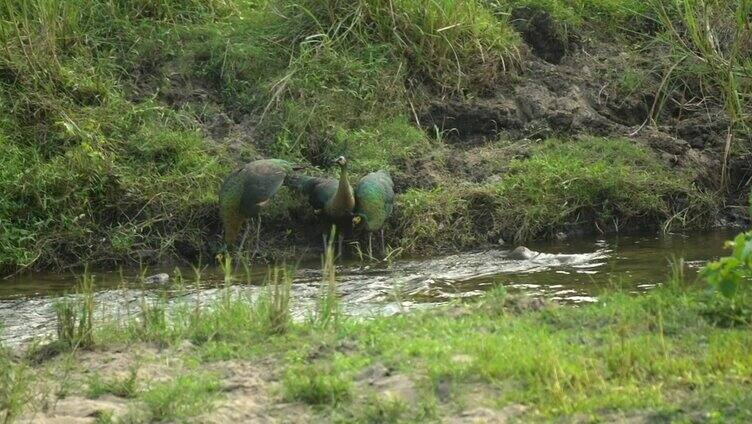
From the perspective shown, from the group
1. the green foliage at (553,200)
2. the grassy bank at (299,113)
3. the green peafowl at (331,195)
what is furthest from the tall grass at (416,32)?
the green peafowl at (331,195)

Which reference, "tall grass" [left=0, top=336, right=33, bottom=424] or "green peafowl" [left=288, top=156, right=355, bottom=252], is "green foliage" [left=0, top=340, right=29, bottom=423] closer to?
"tall grass" [left=0, top=336, right=33, bottom=424]

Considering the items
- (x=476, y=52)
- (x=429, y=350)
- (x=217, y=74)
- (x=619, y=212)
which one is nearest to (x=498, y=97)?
(x=476, y=52)

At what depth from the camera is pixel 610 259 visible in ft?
28.4

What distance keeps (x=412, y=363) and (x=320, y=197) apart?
4.06 meters

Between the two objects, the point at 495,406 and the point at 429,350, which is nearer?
the point at 495,406

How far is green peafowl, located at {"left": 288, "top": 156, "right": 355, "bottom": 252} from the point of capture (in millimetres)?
8828

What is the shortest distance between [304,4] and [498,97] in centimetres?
191

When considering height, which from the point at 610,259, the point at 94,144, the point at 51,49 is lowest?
the point at 610,259

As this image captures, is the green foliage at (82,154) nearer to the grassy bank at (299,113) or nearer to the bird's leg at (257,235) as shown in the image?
the grassy bank at (299,113)

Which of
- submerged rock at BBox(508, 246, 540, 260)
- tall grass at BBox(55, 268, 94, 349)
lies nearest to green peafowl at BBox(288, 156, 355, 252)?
submerged rock at BBox(508, 246, 540, 260)

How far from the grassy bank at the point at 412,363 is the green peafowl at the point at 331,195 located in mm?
2841

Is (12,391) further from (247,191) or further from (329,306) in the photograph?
(247,191)

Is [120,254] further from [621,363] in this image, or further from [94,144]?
[621,363]

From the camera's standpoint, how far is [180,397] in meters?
4.77
